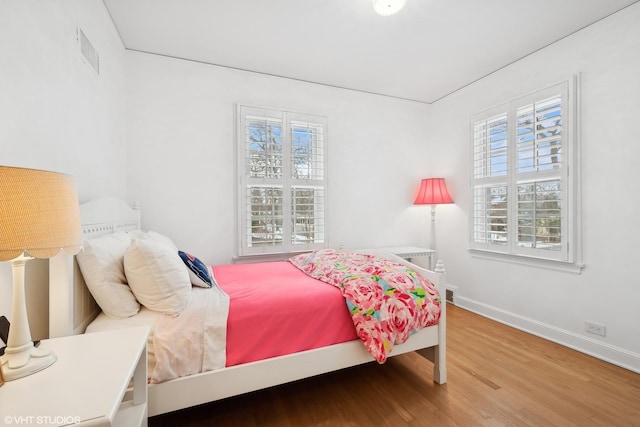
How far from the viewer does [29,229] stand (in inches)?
31.4

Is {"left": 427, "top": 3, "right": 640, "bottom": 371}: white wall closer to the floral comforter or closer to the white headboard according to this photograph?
the floral comforter

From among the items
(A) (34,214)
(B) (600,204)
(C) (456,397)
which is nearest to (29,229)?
(A) (34,214)

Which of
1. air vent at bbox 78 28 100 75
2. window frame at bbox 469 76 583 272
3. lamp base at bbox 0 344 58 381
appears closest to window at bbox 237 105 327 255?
air vent at bbox 78 28 100 75

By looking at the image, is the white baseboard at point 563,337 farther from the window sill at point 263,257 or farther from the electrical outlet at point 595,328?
the window sill at point 263,257

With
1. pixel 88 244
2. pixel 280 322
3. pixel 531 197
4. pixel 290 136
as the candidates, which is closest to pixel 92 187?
pixel 88 244

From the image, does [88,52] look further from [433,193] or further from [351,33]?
[433,193]

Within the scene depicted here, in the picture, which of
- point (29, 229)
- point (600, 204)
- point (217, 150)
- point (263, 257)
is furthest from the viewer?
point (263, 257)

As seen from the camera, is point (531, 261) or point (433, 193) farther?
point (433, 193)

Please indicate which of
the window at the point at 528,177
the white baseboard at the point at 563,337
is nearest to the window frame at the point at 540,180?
the window at the point at 528,177

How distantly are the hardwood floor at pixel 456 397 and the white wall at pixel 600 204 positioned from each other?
0.31m

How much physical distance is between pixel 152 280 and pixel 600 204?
10.6 ft

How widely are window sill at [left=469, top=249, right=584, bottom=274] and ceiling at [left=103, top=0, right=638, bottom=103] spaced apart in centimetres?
196

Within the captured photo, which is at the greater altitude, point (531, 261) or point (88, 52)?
point (88, 52)

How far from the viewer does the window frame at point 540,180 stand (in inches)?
97.7
